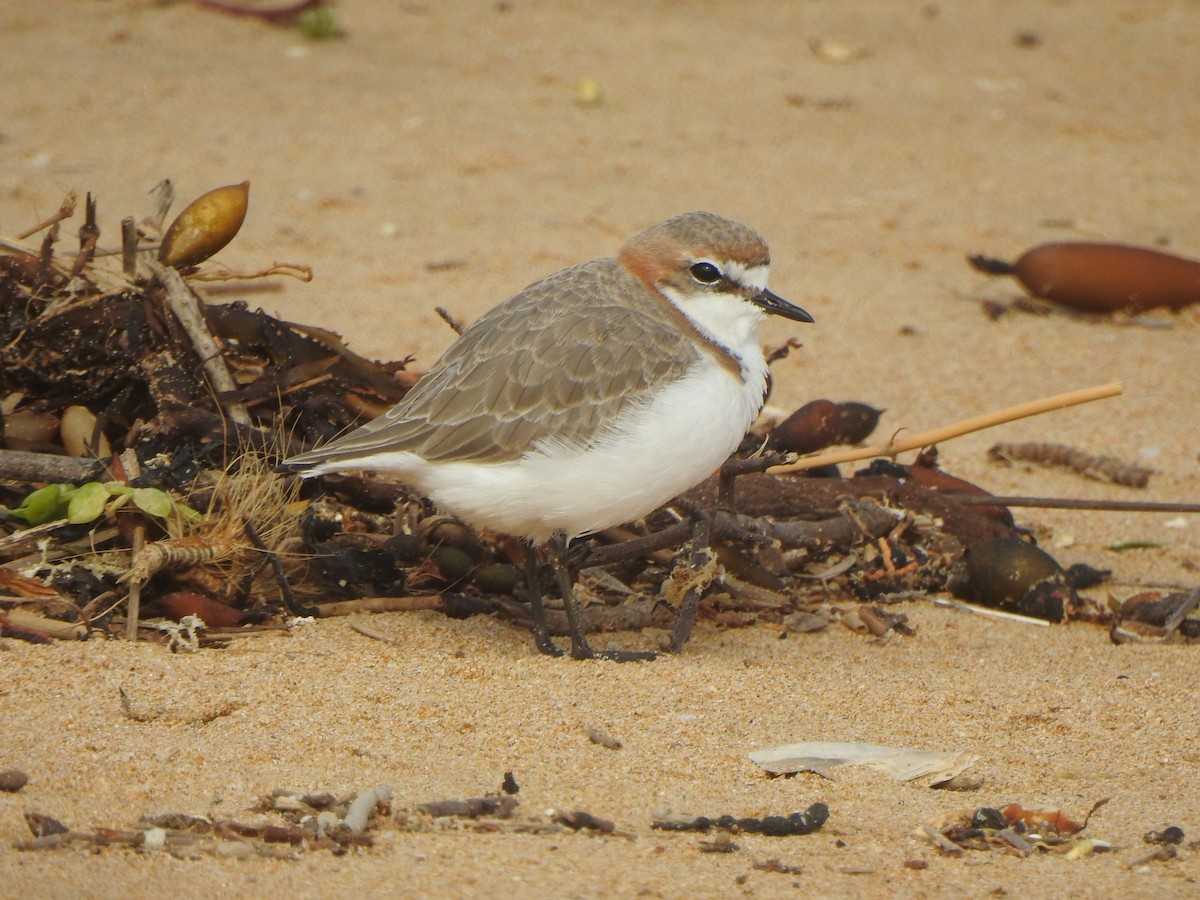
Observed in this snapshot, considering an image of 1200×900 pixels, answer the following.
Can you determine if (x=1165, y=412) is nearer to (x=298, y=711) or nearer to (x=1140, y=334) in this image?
(x=1140, y=334)

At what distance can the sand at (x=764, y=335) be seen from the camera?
A: 3379mm

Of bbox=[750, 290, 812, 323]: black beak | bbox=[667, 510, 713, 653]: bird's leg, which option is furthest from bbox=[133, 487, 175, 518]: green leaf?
bbox=[750, 290, 812, 323]: black beak

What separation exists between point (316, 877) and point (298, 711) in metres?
0.86

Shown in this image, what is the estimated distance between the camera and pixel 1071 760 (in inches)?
155

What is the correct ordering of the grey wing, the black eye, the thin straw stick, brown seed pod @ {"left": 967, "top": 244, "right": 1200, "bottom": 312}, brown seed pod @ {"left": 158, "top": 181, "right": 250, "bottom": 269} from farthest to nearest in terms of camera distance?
1. brown seed pod @ {"left": 967, "top": 244, "right": 1200, "bottom": 312}
2. the thin straw stick
3. the black eye
4. brown seed pod @ {"left": 158, "top": 181, "right": 250, "bottom": 269}
5. the grey wing

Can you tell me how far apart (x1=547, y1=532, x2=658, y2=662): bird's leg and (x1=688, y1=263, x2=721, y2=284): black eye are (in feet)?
3.18

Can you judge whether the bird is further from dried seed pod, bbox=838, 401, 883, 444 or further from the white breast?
dried seed pod, bbox=838, 401, 883, 444

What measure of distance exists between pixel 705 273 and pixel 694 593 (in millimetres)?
1058

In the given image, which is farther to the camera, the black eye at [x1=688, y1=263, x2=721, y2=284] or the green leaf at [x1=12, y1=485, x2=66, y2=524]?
the black eye at [x1=688, y1=263, x2=721, y2=284]

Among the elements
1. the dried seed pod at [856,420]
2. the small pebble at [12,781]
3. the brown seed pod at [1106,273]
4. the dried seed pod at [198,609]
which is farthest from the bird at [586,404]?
the brown seed pod at [1106,273]

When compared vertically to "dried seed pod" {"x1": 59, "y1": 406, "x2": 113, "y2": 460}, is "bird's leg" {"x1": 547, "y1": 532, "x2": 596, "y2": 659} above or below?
below

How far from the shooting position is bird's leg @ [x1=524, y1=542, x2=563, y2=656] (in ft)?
15.2

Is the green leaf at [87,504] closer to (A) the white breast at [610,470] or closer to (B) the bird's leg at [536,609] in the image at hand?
(A) the white breast at [610,470]

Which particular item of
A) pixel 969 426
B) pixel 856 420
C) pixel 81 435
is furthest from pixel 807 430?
pixel 81 435
